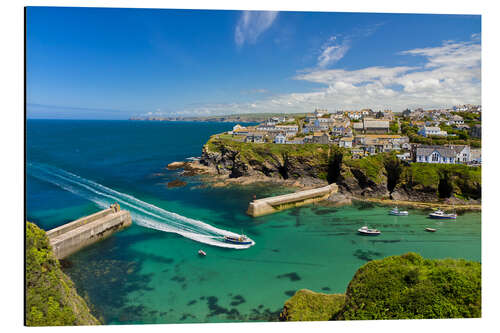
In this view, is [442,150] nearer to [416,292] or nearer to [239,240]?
[239,240]

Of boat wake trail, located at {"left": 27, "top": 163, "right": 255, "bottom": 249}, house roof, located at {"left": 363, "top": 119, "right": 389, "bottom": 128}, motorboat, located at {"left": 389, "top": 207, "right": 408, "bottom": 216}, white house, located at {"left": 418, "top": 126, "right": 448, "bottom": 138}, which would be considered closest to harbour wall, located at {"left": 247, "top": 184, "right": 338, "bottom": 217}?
boat wake trail, located at {"left": 27, "top": 163, "right": 255, "bottom": 249}

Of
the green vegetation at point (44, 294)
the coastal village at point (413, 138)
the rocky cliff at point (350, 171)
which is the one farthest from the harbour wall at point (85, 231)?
the coastal village at point (413, 138)

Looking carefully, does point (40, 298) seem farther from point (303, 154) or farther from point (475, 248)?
point (303, 154)

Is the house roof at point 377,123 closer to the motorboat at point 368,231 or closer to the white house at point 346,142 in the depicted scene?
the white house at point 346,142

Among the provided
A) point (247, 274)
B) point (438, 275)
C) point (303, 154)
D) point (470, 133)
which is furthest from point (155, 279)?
point (470, 133)

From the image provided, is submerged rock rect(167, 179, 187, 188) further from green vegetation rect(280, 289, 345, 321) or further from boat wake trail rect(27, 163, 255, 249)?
green vegetation rect(280, 289, 345, 321)

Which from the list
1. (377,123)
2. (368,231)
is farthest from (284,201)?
(377,123)

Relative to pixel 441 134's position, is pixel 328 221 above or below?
below
